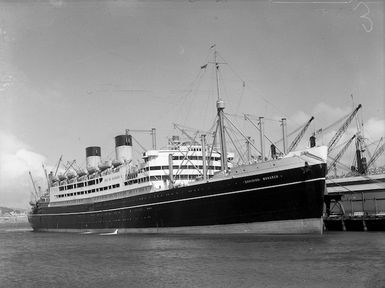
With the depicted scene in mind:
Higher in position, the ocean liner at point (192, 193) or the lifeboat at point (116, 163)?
the lifeboat at point (116, 163)

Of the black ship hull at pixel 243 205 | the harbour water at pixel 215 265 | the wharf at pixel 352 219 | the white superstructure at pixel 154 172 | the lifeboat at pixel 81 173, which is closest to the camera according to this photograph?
the harbour water at pixel 215 265

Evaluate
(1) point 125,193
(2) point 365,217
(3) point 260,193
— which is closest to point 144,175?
(1) point 125,193

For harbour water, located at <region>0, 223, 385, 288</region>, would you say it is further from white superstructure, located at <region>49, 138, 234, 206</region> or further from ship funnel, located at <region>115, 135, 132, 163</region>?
ship funnel, located at <region>115, 135, 132, 163</region>

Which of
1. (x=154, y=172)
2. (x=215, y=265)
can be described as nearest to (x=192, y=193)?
(x=154, y=172)

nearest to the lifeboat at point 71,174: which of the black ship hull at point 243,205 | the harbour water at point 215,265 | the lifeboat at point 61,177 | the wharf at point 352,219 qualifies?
the lifeboat at point 61,177

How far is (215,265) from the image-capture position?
24.5 m

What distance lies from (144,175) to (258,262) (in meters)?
28.2

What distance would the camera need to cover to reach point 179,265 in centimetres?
2522

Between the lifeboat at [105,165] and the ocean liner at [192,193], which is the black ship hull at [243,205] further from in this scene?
the lifeboat at [105,165]

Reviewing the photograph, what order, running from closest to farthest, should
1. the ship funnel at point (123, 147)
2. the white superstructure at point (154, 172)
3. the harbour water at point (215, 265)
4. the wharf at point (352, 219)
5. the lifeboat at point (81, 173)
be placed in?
the harbour water at point (215, 265) → the wharf at point (352, 219) → the white superstructure at point (154, 172) → the ship funnel at point (123, 147) → the lifeboat at point (81, 173)

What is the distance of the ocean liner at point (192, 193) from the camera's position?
3741 cm

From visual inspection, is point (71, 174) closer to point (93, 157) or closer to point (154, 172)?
point (93, 157)

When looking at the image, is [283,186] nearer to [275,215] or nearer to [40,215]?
[275,215]

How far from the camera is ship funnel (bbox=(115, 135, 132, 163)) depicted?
60.5 m
